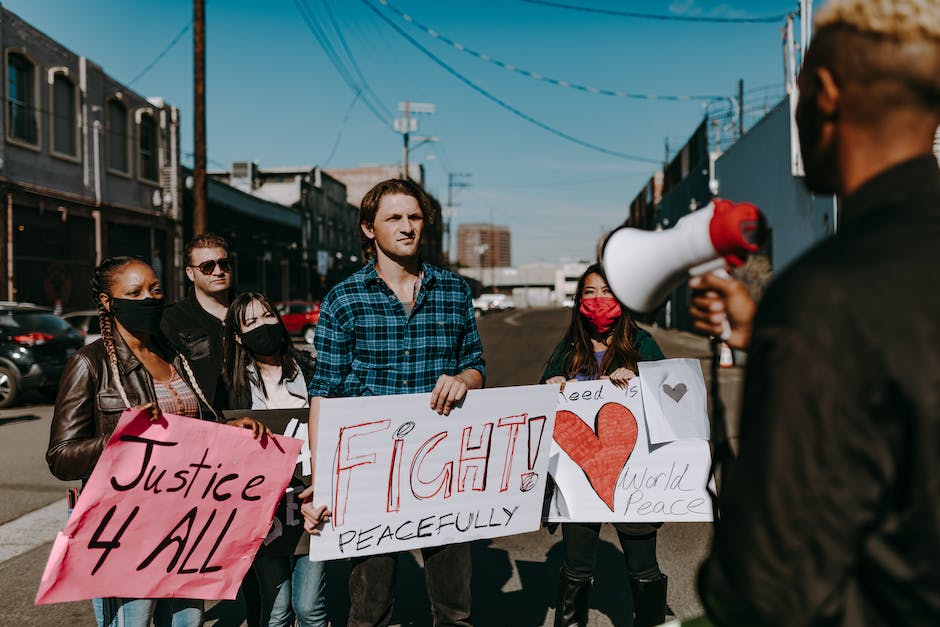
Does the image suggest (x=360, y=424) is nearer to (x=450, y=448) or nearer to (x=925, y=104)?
(x=450, y=448)

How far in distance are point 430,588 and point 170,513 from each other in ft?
3.42

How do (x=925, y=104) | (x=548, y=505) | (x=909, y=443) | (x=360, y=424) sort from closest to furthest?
(x=909, y=443) < (x=925, y=104) < (x=360, y=424) < (x=548, y=505)

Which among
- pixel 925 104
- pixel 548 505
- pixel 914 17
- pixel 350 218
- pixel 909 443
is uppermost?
pixel 350 218

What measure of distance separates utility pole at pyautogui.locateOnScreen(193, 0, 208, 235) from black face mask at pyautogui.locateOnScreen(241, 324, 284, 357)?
40.1 ft

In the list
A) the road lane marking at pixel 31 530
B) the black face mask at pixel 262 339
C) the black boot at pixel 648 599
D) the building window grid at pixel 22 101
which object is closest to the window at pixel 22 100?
the building window grid at pixel 22 101

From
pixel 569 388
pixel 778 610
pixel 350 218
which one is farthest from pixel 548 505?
pixel 350 218

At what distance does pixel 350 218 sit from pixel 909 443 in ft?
189

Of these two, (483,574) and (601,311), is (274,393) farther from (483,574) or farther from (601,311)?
(483,574)

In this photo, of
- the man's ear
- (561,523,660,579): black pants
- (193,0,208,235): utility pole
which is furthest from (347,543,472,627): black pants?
(193,0,208,235): utility pole

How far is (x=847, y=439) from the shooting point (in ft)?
3.40

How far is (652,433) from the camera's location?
3.80m

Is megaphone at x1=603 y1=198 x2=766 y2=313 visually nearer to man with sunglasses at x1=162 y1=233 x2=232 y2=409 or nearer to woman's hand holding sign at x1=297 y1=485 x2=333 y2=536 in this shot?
woman's hand holding sign at x1=297 y1=485 x2=333 y2=536

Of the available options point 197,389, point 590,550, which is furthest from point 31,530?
point 590,550

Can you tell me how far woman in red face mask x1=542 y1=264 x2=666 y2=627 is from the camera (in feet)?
11.8
